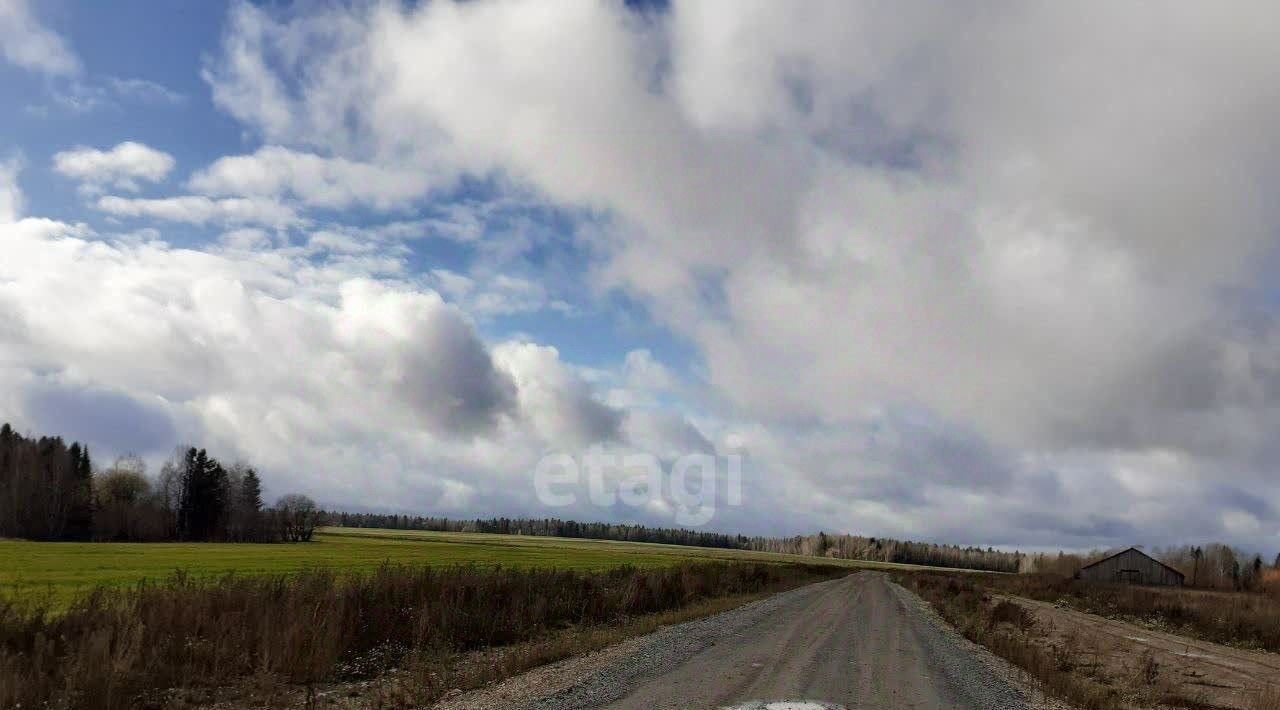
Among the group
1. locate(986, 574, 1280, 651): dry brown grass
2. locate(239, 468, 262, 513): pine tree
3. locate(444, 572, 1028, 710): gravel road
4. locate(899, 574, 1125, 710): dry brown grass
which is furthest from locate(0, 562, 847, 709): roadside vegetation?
locate(239, 468, 262, 513): pine tree

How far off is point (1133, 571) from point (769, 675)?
112 m

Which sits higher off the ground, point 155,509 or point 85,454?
point 85,454

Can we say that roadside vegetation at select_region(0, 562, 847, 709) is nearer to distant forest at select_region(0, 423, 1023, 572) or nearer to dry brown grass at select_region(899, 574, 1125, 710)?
dry brown grass at select_region(899, 574, 1125, 710)

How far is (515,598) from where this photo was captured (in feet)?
78.0

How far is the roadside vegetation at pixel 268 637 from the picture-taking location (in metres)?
12.0

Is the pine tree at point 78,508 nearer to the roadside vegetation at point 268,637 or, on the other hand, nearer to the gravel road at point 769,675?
the roadside vegetation at point 268,637

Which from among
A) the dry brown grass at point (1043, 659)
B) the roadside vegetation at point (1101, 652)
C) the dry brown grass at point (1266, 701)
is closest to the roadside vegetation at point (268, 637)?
the dry brown grass at point (1043, 659)

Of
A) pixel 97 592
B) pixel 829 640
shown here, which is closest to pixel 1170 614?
pixel 829 640

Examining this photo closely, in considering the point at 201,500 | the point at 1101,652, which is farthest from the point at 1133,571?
the point at 201,500

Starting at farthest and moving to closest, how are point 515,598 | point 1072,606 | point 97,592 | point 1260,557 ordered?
point 1260,557
point 1072,606
point 515,598
point 97,592

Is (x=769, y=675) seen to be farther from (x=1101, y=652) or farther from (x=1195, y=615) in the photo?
(x=1195, y=615)

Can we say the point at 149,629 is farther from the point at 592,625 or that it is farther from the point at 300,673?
the point at 592,625

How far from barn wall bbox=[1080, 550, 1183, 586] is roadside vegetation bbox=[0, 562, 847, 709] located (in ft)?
344

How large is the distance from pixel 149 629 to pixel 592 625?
13636 millimetres
